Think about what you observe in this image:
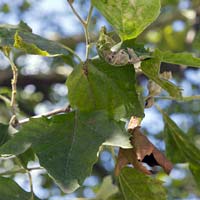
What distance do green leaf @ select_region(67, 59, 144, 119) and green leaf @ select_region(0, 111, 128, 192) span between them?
0.10 feet

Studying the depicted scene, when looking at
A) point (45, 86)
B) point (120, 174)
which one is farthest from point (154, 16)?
point (45, 86)

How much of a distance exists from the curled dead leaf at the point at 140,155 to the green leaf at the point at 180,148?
129mm

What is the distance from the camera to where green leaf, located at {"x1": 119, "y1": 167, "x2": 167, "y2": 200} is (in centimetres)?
102

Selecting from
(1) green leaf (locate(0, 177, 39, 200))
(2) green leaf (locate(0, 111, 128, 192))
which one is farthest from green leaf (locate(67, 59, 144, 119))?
(1) green leaf (locate(0, 177, 39, 200))

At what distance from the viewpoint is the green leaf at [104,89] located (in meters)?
0.95

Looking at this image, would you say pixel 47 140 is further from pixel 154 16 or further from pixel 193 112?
pixel 193 112

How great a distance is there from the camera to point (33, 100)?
2.62 metres

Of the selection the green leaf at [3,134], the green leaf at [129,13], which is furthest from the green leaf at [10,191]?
the green leaf at [129,13]

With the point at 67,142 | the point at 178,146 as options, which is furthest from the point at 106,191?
the point at 67,142

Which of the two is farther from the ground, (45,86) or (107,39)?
(107,39)

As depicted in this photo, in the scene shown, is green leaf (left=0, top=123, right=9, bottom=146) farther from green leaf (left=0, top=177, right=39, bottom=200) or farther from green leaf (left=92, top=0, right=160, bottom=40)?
green leaf (left=92, top=0, right=160, bottom=40)

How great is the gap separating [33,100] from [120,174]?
1.62 metres

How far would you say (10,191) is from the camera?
94 centimetres

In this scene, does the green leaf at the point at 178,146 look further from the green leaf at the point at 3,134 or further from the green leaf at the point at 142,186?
the green leaf at the point at 3,134
